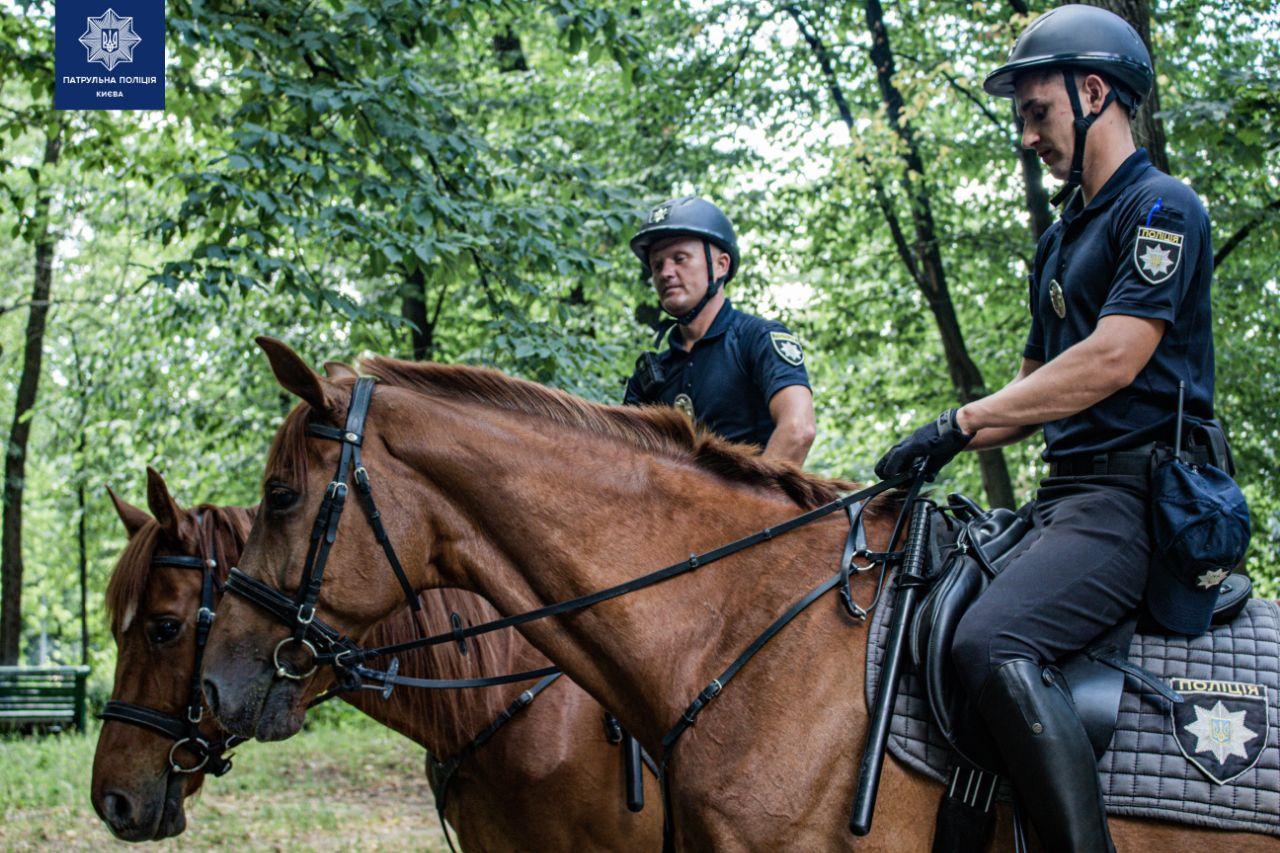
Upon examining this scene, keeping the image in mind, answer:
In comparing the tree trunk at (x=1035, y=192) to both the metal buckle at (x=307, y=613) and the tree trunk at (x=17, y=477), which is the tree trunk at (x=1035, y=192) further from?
the tree trunk at (x=17, y=477)

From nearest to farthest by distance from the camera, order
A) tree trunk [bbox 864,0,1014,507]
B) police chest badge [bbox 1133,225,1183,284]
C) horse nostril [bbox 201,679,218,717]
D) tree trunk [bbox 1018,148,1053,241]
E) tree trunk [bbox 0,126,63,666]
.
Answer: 1. police chest badge [bbox 1133,225,1183,284]
2. horse nostril [bbox 201,679,218,717]
3. tree trunk [bbox 1018,148,1053,241]
4. tree trunk [bbox 864,0,1014,507]
5. tree trunk [bbox 0,126,63,666]

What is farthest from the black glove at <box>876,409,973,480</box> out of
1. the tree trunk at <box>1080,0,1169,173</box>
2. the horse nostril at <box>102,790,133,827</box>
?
A: the tree trunk at <box>1080,0,1169,173</box>

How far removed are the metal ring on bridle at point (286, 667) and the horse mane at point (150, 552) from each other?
67.2 inches

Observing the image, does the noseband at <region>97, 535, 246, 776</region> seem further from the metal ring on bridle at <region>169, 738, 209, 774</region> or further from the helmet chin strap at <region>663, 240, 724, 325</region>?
the helmet chin strap at <region>663, 240, 724, 325</region>

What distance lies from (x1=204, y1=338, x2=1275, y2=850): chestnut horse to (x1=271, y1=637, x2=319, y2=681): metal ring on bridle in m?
0.03

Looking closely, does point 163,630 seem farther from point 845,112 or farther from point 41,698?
point 41,698

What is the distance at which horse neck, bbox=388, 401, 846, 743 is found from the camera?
124 inches

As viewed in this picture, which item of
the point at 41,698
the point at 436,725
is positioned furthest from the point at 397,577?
the point at 41,698

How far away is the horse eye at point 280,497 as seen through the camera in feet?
10.5

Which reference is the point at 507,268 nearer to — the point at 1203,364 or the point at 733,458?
the point at 733,458

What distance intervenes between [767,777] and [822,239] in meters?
13.2

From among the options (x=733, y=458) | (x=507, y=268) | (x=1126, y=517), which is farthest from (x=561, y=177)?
(x=1126, y=517)

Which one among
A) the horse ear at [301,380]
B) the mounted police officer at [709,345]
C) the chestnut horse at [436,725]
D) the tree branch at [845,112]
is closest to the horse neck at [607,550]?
the horse ear at [301,380]

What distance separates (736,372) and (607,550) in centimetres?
178
